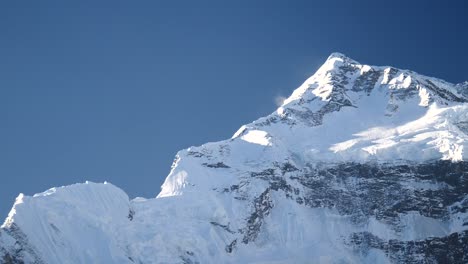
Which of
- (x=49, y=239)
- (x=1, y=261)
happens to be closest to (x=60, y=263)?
(x=49, y=239)

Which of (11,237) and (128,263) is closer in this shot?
(11,237)

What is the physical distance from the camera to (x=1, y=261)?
171250 millimetres

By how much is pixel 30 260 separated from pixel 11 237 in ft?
20.1

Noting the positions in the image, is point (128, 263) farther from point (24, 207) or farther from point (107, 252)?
point (24, 207)

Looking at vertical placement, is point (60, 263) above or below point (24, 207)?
below

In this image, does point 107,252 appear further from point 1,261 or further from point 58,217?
point 1,261

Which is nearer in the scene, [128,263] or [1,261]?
[1,261]

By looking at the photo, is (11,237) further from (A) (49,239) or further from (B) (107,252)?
A: (B) (107,252)

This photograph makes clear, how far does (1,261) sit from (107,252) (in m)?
33.1

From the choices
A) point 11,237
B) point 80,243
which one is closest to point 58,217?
point 80,243

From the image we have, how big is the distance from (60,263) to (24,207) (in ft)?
49.4

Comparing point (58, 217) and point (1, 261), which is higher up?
point (58, 217)

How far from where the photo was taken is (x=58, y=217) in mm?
199500

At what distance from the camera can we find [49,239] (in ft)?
628
